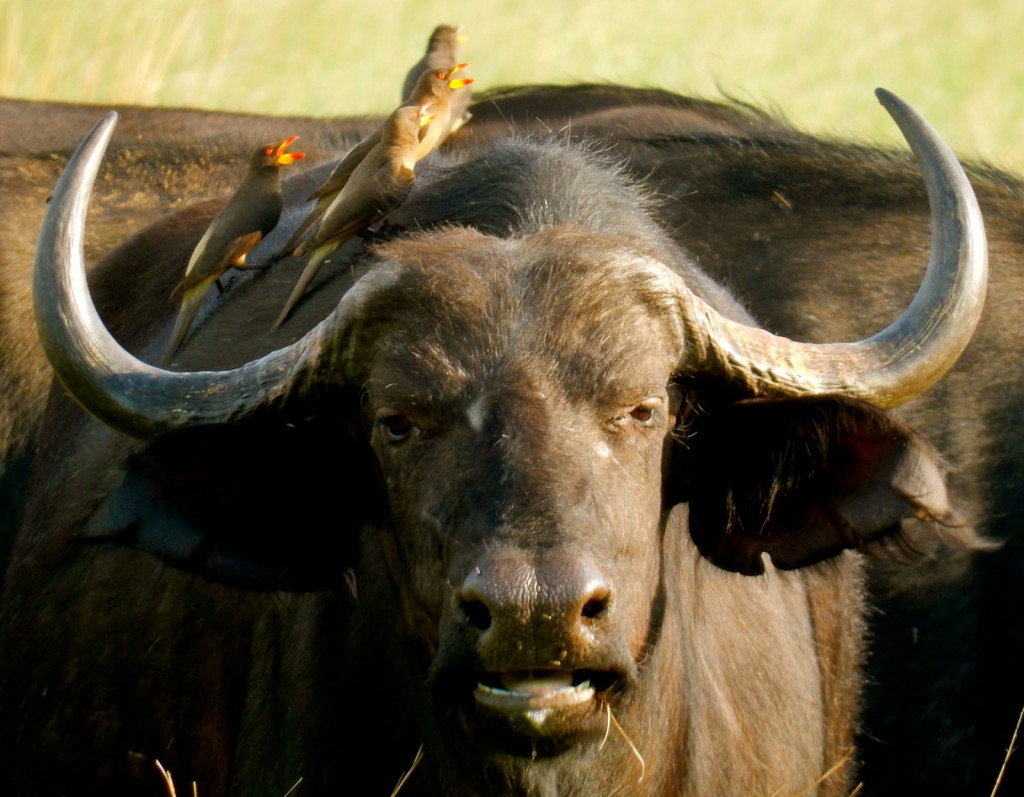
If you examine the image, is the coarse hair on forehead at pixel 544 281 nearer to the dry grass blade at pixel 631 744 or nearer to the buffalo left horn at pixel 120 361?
the buffalo left horn at pixel 120 361

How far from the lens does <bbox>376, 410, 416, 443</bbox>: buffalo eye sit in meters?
4.95

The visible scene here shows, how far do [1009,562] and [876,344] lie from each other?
87.2 inches

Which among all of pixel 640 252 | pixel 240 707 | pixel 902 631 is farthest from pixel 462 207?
pixel 902 631

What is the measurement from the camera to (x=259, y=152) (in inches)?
271

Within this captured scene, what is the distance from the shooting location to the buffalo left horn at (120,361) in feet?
16.9

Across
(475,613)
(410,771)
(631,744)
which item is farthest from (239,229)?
(475,613)

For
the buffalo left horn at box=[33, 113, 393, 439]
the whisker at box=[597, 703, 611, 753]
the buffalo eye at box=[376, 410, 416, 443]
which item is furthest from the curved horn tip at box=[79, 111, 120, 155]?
the whisker at box=[597, 703, 611, 753]

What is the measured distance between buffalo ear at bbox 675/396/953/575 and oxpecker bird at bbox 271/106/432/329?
4.59 feet

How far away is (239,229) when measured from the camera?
22.4 ft

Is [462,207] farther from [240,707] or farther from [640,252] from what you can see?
[240,707]

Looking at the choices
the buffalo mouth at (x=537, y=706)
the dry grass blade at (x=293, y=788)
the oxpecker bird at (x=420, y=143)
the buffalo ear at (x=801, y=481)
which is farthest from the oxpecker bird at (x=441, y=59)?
the buffalo mouth at (x=537, y=706)

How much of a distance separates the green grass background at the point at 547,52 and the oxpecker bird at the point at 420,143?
8.54 meters

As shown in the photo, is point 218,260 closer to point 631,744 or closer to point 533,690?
point 631,744

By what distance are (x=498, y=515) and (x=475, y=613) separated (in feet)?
0.84
